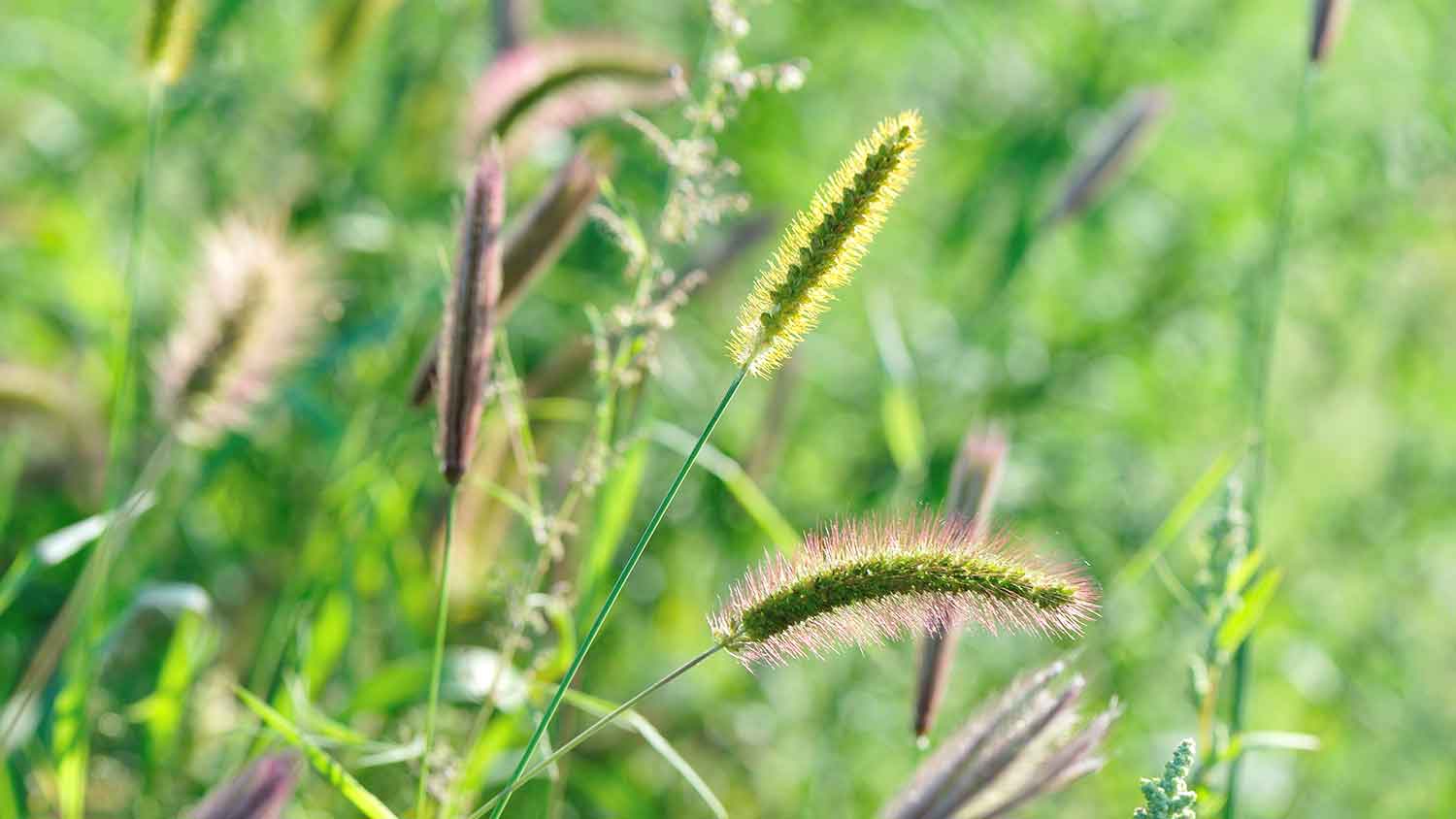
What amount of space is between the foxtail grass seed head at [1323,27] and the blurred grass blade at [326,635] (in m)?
1.53

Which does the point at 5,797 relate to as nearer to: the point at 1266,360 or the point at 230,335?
the point at 230,335

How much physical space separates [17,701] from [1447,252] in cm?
332

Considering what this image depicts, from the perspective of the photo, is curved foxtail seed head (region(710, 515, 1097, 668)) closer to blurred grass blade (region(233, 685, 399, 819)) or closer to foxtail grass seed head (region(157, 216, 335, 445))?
blurred grass blade (region(233, 685, 399, 819))

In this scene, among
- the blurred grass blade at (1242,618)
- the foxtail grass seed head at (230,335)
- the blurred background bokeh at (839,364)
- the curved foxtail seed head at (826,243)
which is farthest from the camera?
the blurred background bokeh at (839,364)

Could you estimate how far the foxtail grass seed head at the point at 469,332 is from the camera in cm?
143

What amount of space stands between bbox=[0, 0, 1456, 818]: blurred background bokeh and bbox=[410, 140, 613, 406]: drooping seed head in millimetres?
568

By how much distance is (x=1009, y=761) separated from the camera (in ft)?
4.74

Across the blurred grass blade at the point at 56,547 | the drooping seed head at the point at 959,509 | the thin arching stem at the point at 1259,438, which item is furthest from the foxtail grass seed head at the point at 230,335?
the thin arching stem at the point at 1259,438

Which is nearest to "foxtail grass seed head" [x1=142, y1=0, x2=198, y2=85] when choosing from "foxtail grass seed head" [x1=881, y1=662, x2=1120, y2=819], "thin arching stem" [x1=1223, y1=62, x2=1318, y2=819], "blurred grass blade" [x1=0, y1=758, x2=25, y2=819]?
"blurred grass blade" [x1=0, y1=758, x2=25, y2=819]

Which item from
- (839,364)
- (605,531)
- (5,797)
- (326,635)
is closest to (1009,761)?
(605,531)

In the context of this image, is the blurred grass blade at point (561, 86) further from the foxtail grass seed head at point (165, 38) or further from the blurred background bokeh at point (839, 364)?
the foxtail grass seed head at point (165, 38)

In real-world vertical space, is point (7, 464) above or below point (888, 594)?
below

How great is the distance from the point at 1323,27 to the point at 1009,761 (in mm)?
1164

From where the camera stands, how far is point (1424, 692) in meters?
3.40
